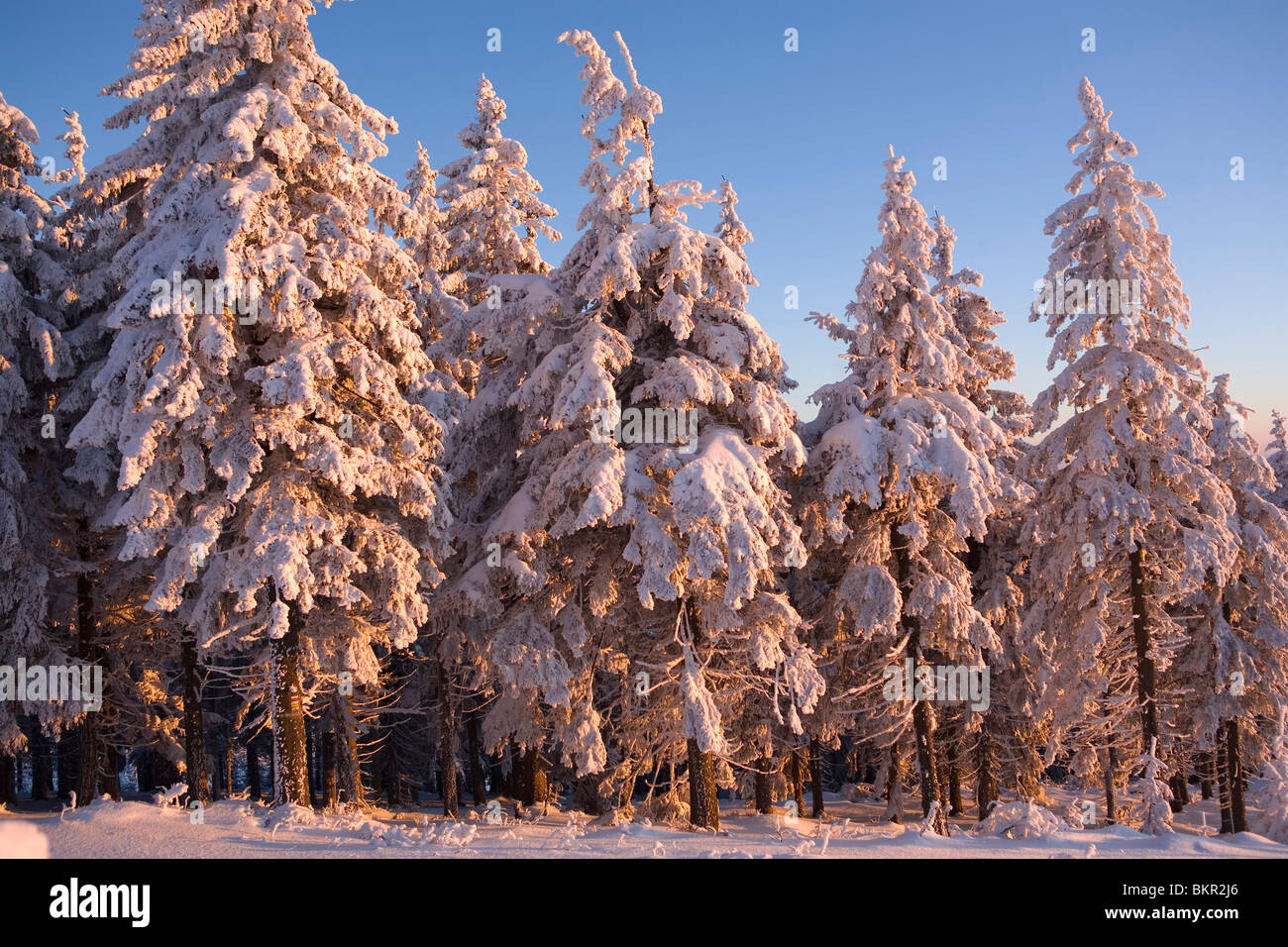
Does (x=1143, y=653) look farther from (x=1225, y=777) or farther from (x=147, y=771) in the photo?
(x=147, y=771)

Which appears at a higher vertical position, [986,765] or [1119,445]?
[1119,445]

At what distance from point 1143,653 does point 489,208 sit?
1987 centimetres

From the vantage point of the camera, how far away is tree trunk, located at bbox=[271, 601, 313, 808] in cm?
1456

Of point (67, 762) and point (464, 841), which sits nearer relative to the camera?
point (464, 841)

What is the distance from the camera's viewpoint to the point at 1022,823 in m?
12.8

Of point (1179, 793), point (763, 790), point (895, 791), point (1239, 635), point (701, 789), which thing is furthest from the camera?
Result: point (1179, 793)

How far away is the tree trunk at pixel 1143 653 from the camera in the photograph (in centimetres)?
1855

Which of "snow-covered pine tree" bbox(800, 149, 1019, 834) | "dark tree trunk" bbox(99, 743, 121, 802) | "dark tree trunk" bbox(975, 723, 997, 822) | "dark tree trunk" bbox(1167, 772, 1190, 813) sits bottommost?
"dark tree trunk" bbox(1167, 772, 1190, 813)

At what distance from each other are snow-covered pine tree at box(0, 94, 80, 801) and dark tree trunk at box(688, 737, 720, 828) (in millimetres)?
13312

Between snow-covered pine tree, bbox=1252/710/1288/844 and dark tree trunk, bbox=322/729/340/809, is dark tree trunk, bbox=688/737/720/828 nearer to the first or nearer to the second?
dark tree trunk, bbox=322/729/340/809

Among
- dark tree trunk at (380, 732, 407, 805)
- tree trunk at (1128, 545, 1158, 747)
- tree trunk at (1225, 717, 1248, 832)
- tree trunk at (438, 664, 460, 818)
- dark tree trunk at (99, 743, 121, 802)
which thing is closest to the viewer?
tree trunk at (1128, 545, 1158, 747)

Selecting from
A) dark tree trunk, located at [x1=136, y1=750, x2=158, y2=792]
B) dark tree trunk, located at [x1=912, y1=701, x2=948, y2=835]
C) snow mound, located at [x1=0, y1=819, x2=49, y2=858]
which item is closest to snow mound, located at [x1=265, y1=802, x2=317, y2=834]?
snow mound, located at [x1=0, y1=819, x2=49, y2=858]

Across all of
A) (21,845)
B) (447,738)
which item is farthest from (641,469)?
(447,738)
